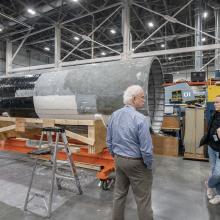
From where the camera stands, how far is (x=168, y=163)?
15.1ft

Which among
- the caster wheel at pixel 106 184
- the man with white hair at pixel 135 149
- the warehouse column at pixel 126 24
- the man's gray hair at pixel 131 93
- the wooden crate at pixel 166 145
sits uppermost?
the warehouse column at pixel 126 24

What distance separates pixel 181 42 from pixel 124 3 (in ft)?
17.9

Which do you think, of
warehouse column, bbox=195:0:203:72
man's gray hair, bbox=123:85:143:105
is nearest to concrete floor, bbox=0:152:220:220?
man's gray hair, bbox=123:85:143:105

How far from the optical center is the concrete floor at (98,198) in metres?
2.44

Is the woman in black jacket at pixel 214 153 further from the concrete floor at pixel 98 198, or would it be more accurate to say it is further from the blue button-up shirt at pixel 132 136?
the blue button-up shirt at pixel 132 136

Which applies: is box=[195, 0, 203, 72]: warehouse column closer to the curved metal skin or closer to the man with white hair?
the curved metal skin

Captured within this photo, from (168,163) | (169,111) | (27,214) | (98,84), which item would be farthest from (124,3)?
(27,214)

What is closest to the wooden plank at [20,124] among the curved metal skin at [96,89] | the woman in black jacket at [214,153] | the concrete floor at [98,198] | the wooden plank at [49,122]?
the curved metal skin at [96,89]

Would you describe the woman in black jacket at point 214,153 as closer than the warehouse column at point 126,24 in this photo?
Yes

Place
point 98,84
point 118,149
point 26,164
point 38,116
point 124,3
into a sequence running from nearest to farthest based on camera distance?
point 118,149 → point 98,84 → point 38,116 → point 26,164 → point 124,3

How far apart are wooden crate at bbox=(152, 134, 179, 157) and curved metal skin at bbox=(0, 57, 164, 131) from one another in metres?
2.11

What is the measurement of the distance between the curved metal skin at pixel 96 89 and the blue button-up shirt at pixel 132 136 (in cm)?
94

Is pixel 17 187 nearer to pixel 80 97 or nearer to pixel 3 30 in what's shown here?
pixel 80 97

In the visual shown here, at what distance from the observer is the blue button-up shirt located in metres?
1.80
